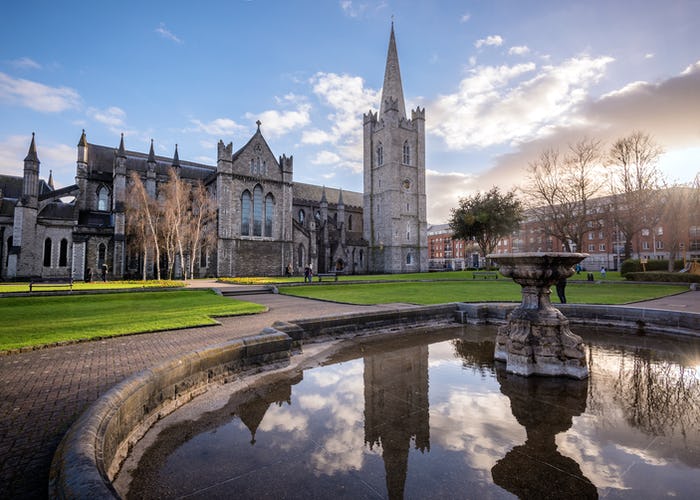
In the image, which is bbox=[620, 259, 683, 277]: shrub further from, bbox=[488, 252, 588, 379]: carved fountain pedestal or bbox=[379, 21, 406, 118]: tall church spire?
bbox=[379, 21, 406, 118]: tall church spire

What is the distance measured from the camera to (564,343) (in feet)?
19.0

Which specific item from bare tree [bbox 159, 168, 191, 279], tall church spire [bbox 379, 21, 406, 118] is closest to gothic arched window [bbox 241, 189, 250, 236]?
bare tree [bbox 159, 168, 191, 279]

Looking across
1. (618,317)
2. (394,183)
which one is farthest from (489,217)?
(618,317)

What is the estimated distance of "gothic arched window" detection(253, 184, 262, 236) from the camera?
40375mm

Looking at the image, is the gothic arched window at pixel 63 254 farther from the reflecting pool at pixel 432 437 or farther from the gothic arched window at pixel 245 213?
the reflecting pool at pixel 432 437

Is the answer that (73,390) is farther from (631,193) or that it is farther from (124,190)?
(631,193)

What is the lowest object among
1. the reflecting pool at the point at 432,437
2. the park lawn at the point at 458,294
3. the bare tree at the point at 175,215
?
the reflecting pool at the point at 432,437

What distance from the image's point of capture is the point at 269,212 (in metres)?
41.4

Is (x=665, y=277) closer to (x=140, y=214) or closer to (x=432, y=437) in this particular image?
(x=432, y=437)

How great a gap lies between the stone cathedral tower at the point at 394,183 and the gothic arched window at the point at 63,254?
129ft

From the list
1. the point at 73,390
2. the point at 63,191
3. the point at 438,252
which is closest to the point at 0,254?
the point at 63,191

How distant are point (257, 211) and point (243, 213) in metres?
1.74

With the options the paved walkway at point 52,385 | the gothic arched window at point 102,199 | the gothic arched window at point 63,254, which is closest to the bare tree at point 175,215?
the gothic arched window at point 102,199

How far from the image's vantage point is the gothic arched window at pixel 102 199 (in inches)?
1563
